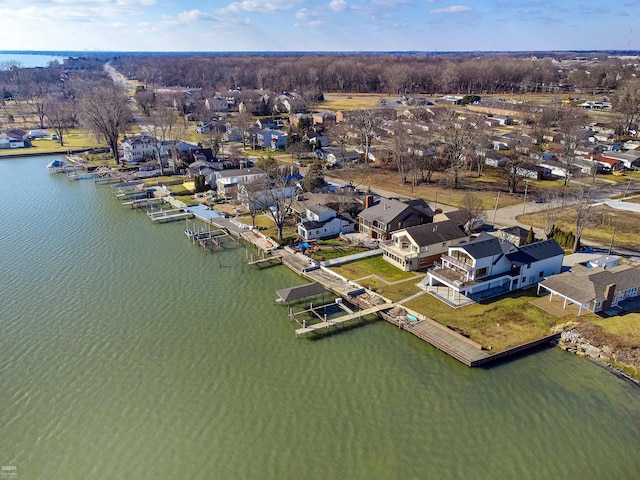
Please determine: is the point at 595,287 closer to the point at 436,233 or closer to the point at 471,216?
the point at 436,233

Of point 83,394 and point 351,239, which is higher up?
point 351,239

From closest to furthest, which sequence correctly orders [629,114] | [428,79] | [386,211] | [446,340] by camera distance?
1. [446,340]
2. [386,211]
3. [629,114]
4. [428,79]

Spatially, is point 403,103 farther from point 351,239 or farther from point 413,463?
point 413,463

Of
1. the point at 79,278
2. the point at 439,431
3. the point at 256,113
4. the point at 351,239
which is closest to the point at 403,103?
the point at 256,113

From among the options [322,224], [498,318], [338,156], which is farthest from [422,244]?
[338,156]

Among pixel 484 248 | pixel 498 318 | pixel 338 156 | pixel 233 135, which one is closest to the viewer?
pixel 498 318

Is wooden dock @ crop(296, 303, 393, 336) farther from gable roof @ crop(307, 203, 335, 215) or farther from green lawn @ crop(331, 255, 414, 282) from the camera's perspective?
gable roof @ crop(307, 203, 335, 215)

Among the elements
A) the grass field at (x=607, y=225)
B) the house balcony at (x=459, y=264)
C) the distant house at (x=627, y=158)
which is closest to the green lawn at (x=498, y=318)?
the house balcony at (x=459, y=264)

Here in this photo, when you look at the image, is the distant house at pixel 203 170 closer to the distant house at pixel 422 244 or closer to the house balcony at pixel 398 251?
the house balcony at pixel 398 251
